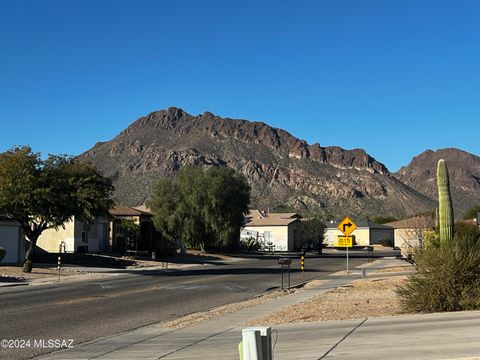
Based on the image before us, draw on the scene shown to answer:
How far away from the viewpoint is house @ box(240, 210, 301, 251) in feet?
315

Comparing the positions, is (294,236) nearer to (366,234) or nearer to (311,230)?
(311,230)

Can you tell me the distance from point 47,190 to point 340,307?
20938mm

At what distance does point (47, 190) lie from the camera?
33.9 m

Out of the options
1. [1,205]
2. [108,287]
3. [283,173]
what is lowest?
[108,287]

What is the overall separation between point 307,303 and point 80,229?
41949 millimetres

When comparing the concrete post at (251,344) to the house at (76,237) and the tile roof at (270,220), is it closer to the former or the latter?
the house at (76,237)

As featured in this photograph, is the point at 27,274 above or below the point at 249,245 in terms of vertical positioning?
below

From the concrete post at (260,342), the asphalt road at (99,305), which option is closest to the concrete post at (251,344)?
the concrete post at (260,342)

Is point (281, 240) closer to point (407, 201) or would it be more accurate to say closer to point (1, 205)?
point (1, 205)

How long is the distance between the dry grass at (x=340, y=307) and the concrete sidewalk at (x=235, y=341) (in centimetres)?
103

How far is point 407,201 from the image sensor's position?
18575 cm

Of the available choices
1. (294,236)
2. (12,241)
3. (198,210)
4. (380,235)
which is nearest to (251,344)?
(12,241)

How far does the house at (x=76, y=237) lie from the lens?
187 ft

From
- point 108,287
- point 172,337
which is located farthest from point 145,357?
point 108,287
